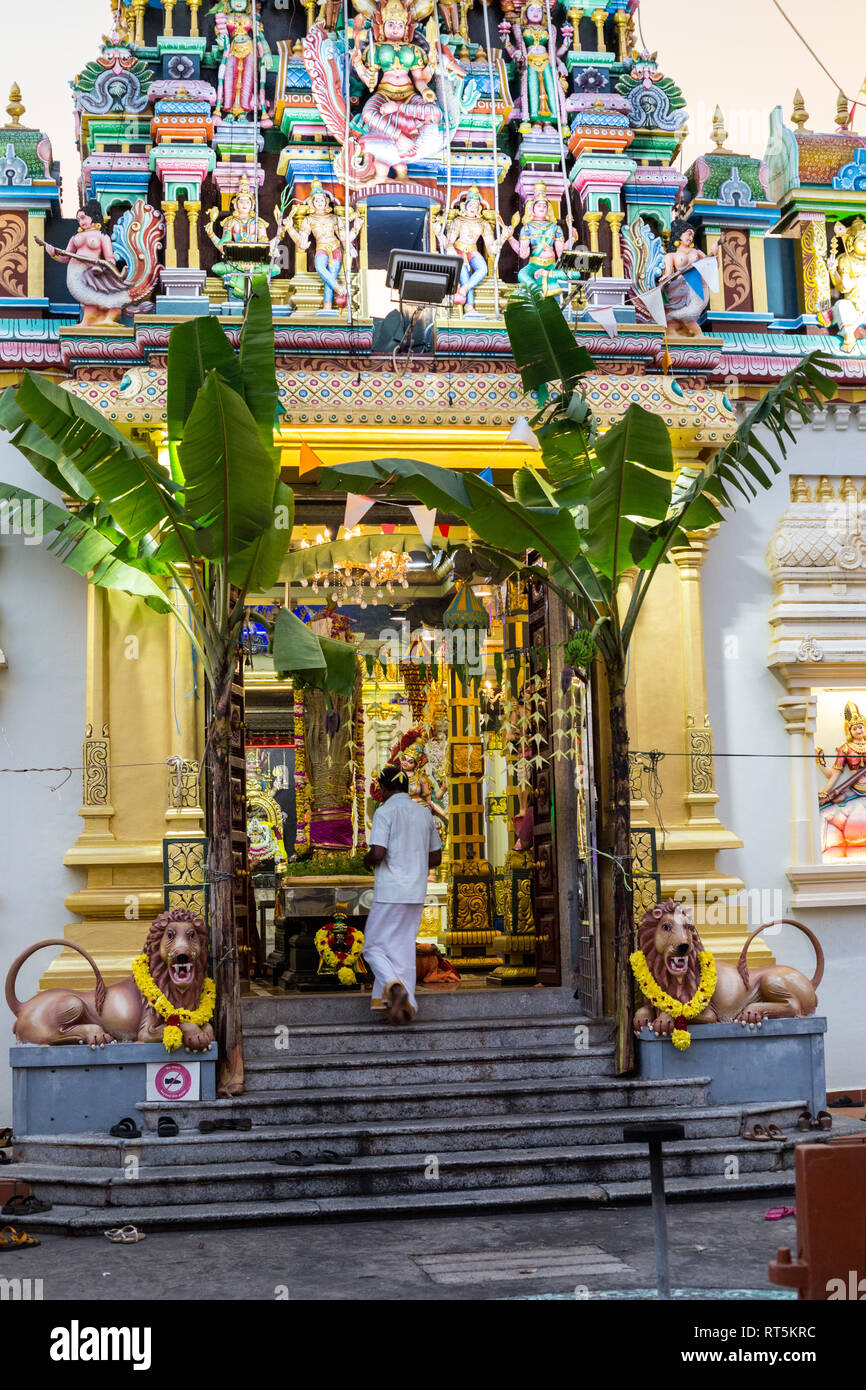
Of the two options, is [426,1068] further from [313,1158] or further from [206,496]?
[206,496]

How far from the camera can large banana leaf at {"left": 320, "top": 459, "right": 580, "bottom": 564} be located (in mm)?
7855

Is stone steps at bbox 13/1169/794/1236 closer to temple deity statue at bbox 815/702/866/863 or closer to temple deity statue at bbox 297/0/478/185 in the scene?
temple deity statue at bbox 815/702/866/863

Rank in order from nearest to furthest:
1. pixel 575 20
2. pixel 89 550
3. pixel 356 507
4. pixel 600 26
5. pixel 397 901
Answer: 1. pixel 89 550
2. pixel 356 507
3. pixel 397 901
4. pixel 575 20
5. pixel 600 26

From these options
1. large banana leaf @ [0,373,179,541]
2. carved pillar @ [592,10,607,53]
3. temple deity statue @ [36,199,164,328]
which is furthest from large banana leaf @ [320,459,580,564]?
carved pillar @ [592,10,607,53]

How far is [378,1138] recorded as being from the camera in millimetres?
7656

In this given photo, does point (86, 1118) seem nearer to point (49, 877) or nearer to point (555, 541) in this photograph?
point (49, 877)

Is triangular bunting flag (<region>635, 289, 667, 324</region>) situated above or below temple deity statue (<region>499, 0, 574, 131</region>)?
below

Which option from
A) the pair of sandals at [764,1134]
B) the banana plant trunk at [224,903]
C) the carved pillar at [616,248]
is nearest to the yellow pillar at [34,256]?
the banana plant trunk at [224,903]

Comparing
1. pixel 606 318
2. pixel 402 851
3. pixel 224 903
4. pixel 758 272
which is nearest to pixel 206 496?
pixel 224 903

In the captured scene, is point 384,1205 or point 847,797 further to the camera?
point 847,797

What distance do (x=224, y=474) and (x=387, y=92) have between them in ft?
14.0

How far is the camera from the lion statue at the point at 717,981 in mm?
8305

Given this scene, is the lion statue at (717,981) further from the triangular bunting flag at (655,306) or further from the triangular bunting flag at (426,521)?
the triangular bunting flag at (655,306)

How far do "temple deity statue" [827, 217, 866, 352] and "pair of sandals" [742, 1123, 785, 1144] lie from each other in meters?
5.75
